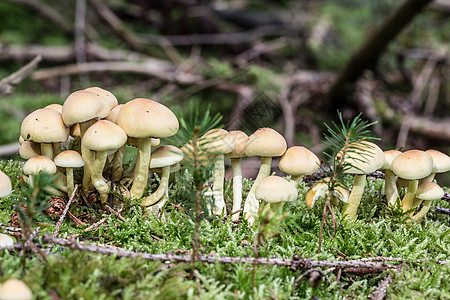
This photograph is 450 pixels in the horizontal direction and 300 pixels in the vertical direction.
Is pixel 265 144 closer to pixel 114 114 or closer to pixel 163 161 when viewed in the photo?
pixel 163 161

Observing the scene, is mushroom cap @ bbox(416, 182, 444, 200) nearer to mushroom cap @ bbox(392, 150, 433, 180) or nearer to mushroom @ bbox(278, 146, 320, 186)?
mushroom cap @ bbox(392, 150, 433, 180)

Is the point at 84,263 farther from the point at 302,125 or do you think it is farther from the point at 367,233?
the point at 302,125

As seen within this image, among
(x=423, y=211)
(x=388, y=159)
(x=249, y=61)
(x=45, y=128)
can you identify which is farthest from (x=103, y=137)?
(x=249, y=61)

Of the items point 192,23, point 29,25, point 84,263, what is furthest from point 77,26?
point 84,263

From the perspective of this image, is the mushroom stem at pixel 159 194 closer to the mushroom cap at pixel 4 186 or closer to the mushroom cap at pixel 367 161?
the mushroom cap at pixel 4 186

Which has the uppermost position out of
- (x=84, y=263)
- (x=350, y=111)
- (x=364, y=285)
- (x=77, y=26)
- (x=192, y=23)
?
(x=192, y=23)

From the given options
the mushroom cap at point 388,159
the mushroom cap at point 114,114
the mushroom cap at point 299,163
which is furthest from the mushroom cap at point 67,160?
the mushroom cap at point 388,159
